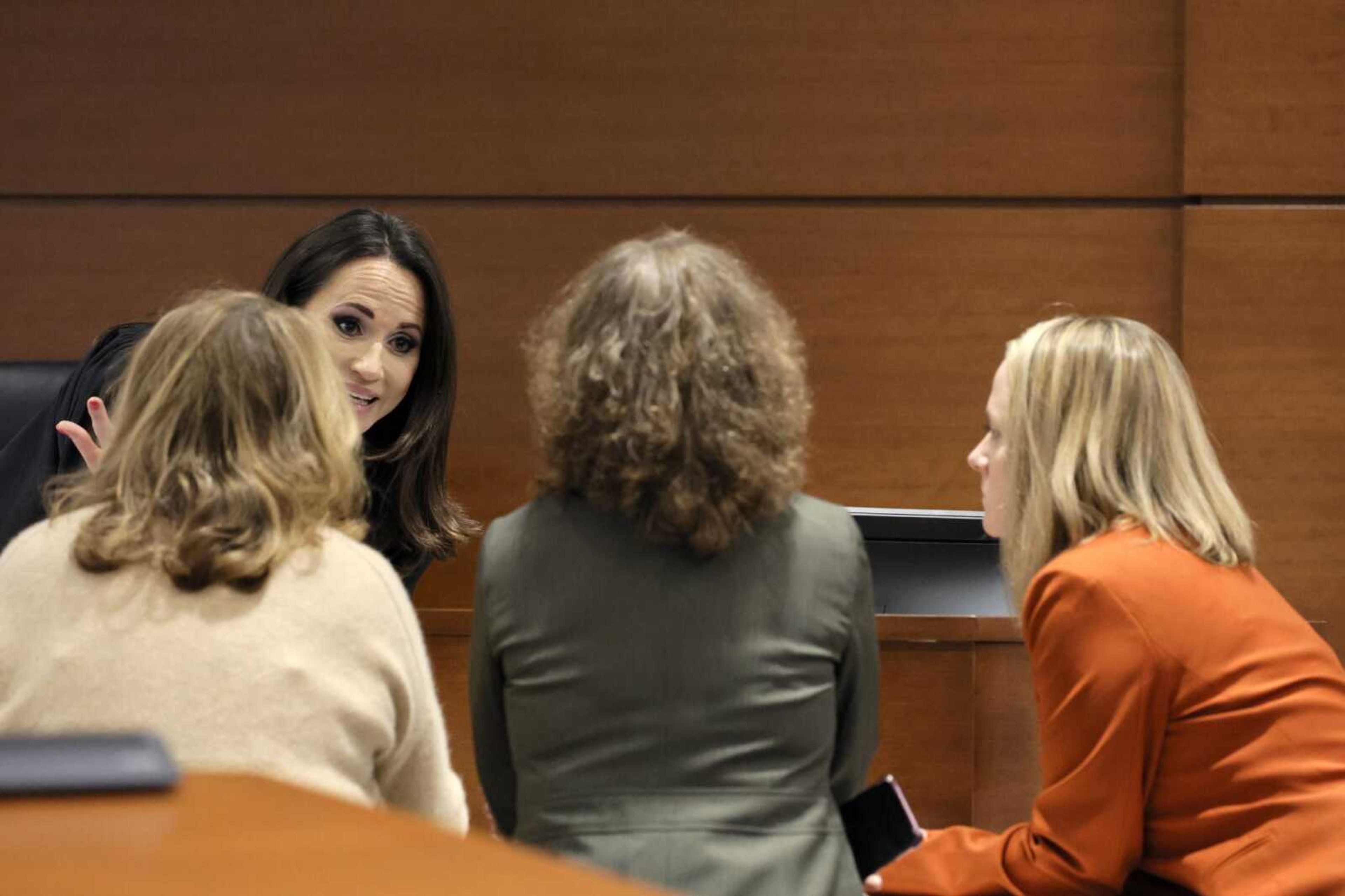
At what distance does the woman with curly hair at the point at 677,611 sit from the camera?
4.67 ft

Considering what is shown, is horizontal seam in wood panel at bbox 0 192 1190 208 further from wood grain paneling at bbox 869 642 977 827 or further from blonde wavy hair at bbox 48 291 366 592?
blonde wavy hair at bbox 48 291 366 592

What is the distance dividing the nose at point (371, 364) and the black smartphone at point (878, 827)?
1433 mm

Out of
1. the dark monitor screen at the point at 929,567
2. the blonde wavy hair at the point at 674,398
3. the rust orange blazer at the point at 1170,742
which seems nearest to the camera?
the blonde wavy hair at the point at 674,398

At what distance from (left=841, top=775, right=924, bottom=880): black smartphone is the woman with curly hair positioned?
0.05 m

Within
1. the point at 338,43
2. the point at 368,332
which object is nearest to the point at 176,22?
the point at 338,43

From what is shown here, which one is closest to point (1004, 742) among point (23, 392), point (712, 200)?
point (712, 200)

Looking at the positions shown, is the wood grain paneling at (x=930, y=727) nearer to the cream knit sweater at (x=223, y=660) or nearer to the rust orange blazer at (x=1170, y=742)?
the rust orange blazer at (x=1170, y=742)

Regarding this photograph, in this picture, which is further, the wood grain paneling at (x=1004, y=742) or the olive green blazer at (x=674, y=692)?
the wood grain paneling at (x=1004, y=742)

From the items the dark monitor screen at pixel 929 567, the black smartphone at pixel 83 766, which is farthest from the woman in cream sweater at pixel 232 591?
the dark monitor screen at pixel 929 567

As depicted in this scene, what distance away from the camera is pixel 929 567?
7.88 feet

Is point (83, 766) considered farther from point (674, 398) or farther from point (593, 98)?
point (593, 98)

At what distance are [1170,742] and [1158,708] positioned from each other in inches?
2.0

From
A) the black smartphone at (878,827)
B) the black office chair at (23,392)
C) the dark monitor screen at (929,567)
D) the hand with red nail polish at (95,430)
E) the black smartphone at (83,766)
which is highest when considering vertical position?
the black smartphone at (83,766)

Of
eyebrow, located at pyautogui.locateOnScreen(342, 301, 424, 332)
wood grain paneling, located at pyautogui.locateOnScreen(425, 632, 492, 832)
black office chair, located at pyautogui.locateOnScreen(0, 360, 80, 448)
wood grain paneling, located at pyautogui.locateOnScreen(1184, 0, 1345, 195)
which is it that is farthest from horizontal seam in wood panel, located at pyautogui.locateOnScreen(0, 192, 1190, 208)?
wood grain paneling, located at pyautogui.locateOnScreen(425, 632, 492, 832)
